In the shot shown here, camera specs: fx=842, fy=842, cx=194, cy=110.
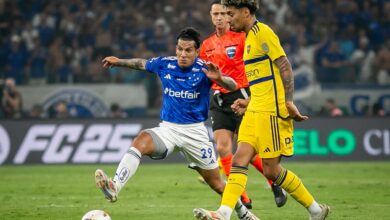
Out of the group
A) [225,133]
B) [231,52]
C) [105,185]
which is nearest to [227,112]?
[225,133]

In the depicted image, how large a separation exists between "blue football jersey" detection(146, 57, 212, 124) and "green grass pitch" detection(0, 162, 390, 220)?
1.25m

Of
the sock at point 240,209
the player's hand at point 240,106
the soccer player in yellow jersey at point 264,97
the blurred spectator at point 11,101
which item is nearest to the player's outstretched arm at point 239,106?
the player's hand at point 240,106

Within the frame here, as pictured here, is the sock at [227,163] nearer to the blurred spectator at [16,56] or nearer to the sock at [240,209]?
the sock at [240,209]

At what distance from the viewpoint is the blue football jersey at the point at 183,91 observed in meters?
9.34

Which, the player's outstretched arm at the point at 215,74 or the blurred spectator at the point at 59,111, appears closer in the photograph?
the player's outstretched arm at the point at 215,74

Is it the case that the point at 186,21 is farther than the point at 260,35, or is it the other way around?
the point at 186,21

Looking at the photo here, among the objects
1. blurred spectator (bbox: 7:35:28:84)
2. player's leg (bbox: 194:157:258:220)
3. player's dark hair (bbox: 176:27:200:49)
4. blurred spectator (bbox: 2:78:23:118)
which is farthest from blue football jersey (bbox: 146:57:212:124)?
blurred spectator (bbox: 7:35:28:84)

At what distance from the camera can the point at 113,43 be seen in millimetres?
23766

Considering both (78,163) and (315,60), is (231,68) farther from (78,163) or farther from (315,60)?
(315,60)

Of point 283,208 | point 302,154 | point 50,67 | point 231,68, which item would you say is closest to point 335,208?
point 283,208

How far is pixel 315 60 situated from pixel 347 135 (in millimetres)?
3559

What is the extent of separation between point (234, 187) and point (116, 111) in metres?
11.6

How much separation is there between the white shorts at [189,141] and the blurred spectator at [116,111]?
1038cm

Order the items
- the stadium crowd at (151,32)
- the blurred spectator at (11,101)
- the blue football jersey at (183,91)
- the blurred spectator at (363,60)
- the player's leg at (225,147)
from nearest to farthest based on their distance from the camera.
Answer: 1. the blue football jersey at (183,91)
2. the player's leg at (225,147)
3. the blurred spectator at (11,101)
4. the blurred spectator at (363,60)
5. the stadium crowd at (151,32)
